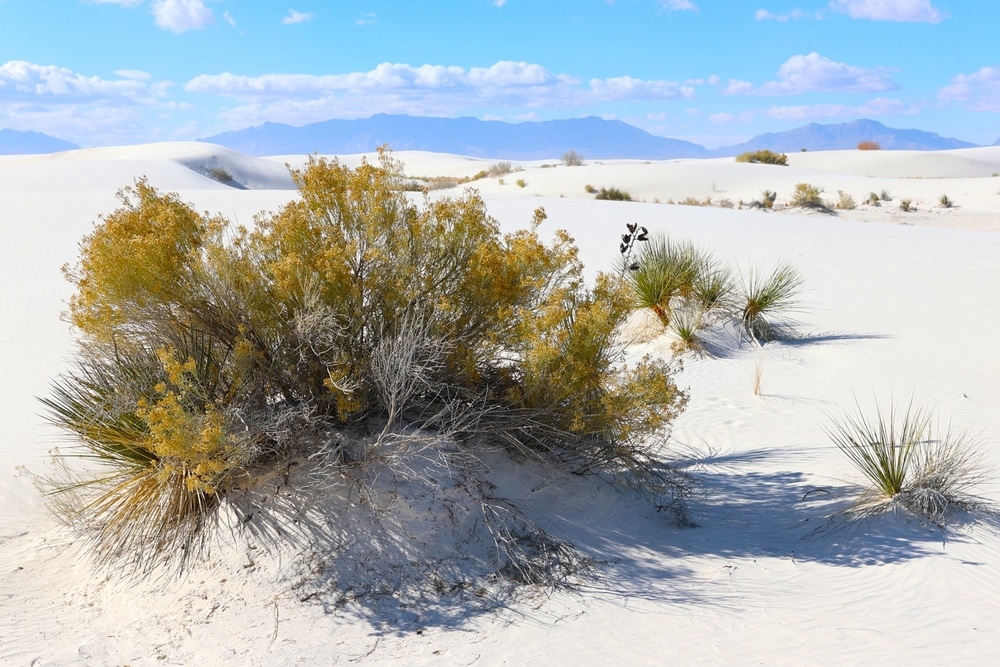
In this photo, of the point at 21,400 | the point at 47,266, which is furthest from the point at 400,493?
the point at 47,266

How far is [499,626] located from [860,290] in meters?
12.1

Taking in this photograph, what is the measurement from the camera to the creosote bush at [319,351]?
479 centimetres

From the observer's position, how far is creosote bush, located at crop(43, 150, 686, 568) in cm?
479

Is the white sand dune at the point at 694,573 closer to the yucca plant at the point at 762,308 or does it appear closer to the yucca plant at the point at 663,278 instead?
the yucca plant at the point at 762,308

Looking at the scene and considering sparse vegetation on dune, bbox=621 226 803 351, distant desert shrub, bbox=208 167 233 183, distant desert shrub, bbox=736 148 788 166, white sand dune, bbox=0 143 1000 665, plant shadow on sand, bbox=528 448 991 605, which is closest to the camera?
white sand dune, bbox=0 143 1000 665

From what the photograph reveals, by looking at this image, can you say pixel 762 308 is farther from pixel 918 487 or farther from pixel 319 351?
pixel 319 351

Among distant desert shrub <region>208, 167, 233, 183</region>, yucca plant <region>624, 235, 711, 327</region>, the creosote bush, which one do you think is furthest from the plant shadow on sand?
distant desert shrub <region>208, 167, 233, 183</region>

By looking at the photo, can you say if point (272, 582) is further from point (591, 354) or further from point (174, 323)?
point (591, 354)

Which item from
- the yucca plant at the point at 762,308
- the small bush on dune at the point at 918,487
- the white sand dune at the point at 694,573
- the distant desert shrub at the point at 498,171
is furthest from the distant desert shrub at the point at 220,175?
the small bush on dune at the point at 918,487

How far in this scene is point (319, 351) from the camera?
16.4 ft

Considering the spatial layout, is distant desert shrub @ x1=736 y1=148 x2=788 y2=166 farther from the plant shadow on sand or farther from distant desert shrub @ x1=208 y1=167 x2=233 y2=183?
the plant shadow on sand

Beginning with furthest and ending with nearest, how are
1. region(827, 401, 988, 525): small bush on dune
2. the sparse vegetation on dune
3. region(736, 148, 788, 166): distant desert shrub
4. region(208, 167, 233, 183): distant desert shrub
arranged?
region(736, 148, 788, 166): distant desert shrub
region(208, 167, 233, 183): distant desert shrub
the sparse vegetation on dune
region(827, 401, 988, 525): small bush on dune

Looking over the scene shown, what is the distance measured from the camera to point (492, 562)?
4801 millimetres

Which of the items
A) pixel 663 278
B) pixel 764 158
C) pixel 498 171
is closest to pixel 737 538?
pixel 663 278
